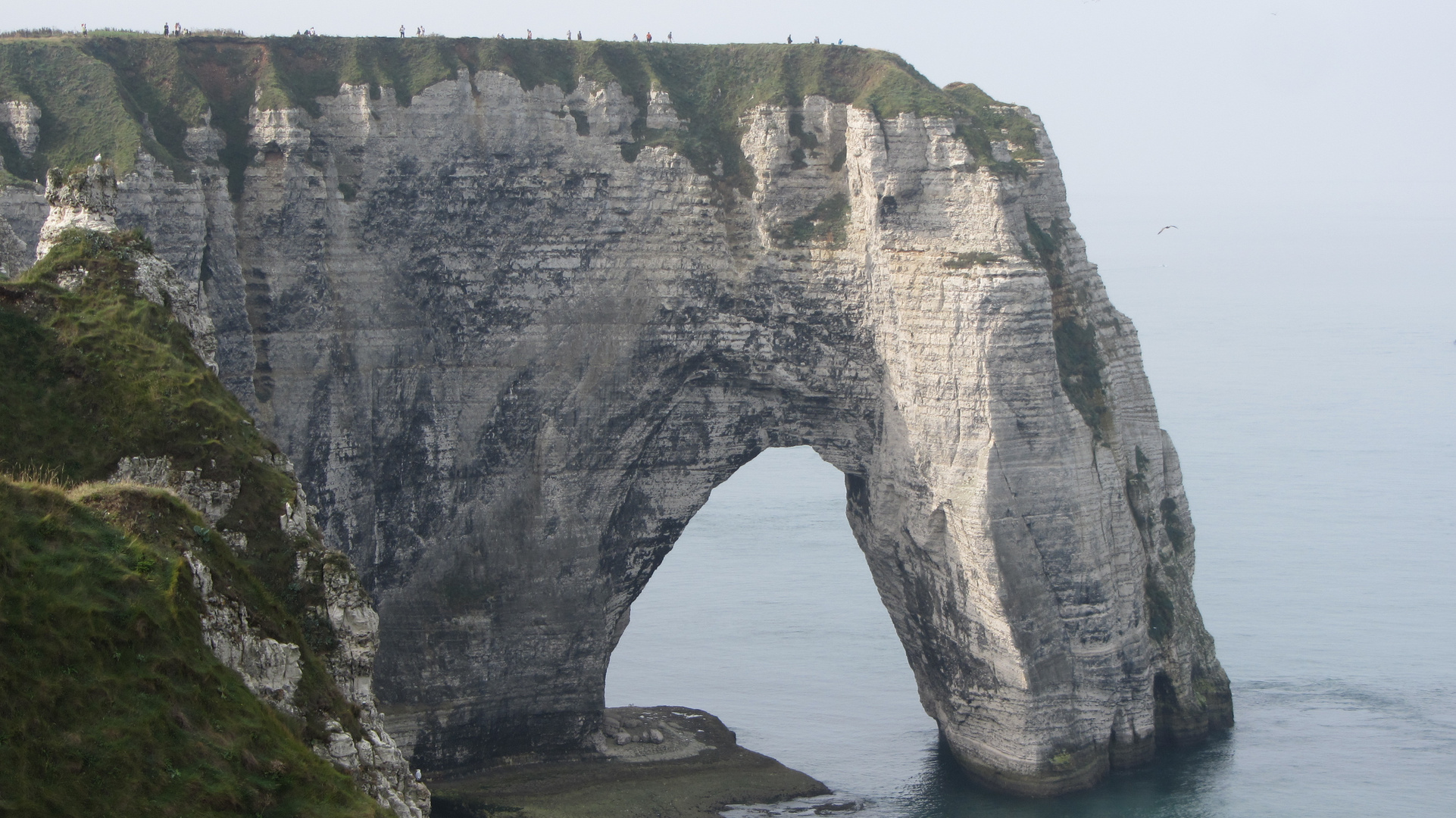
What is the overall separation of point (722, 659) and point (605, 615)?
39.2ft

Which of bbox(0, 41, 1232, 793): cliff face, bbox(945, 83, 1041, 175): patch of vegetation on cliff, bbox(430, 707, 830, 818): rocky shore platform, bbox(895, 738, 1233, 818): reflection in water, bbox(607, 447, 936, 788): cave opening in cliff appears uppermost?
bbox(945, 83, 1041, 175): patch of vegetation on cliff

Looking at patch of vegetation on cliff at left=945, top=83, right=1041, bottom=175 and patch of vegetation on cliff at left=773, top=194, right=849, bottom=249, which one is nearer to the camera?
patch of vegetation on cliff at left=945, top=83, right=1041, bottom=175

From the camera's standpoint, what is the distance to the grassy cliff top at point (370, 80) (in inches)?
1928

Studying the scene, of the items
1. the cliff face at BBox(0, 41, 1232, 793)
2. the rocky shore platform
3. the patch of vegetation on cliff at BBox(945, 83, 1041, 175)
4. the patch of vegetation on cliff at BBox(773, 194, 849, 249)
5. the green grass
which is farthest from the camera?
the patch of vegetation on cliff at BBox(773, 194, 849, 249)

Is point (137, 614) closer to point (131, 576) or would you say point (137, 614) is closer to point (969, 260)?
point (131, 576)

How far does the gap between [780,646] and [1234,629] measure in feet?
62.9

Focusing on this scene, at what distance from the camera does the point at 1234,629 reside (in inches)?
2697

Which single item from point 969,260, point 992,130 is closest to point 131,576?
point 969,260

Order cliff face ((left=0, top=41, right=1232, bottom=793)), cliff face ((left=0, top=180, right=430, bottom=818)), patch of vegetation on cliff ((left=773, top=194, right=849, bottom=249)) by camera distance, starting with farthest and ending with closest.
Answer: patch of vegetation on cliff ((left=773, top=194, right=849, bottom=249)), cliff face ((left=0, top=41, right=1232, bottom=793)), cliff face ((left=0, top=180, right=430, bottom=818))

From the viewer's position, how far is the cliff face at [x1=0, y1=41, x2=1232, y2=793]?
50.8 metres

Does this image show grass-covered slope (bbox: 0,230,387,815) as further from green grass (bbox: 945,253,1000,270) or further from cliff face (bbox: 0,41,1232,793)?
green grass (bbox: 945,253,1000,270)

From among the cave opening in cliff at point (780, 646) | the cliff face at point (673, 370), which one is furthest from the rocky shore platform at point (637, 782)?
the cave opening in cliff at point (780, 646)

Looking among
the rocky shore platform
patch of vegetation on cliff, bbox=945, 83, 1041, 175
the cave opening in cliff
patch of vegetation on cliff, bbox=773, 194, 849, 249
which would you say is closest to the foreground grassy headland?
the rocky shore platform

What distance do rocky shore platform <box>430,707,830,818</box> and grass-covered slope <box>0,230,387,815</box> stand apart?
27.1 meters
